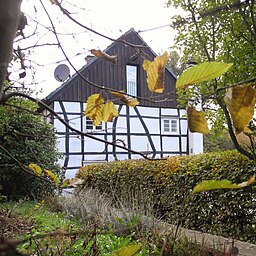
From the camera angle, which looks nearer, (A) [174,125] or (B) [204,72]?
(B) [204,72]

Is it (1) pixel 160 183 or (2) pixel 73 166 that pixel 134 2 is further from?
(2) pixel 73 166

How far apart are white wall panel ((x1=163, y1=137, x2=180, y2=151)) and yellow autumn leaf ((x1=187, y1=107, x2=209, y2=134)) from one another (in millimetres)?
14312

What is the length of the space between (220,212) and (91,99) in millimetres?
4251

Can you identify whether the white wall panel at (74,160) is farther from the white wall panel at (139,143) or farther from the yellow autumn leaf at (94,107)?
the yellow autumn leaf at (94,107)

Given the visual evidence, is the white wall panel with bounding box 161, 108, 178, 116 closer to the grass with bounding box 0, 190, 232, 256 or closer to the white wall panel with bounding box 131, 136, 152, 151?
the white wall panel with bounding box 131, 136, 152, 151

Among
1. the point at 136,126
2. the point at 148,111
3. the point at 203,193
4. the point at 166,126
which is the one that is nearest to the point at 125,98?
the point at 203,193

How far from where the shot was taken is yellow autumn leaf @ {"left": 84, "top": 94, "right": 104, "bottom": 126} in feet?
2.80

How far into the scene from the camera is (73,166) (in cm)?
1328

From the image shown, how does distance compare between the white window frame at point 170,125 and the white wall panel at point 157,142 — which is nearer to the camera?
the white wall panel at point 157,142

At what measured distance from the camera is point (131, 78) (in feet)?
48.6

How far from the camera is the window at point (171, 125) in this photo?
15.2 m

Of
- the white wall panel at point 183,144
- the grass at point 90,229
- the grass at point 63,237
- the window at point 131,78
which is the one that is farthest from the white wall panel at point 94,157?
the grass at point 63,237

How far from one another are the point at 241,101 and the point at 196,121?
0.13 metres

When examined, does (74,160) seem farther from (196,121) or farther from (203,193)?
(196,121)
